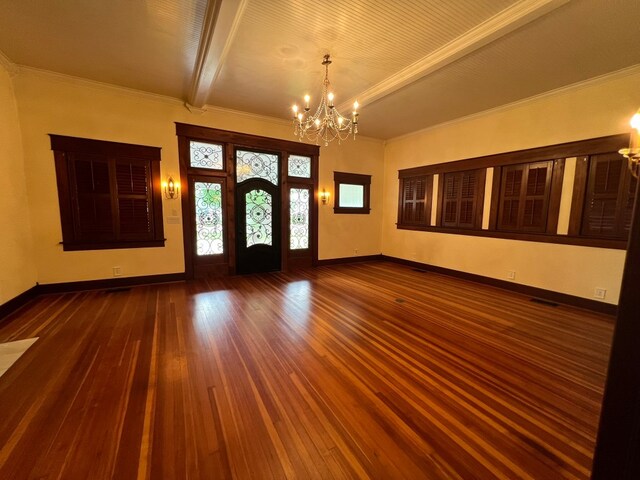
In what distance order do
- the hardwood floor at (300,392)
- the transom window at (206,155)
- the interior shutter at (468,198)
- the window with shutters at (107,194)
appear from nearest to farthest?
the hardwood floor at (300,392) < the window with shutters at (107,194) < the transom window at (206,155) < the interior shutter at (468,198)

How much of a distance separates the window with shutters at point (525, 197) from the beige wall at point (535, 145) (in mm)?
313

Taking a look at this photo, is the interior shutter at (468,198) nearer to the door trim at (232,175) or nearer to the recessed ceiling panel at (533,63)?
the recessed ceiling panel at (533,63)

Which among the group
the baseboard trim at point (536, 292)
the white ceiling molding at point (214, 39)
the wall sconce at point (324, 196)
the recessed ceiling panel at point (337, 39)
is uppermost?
the recessed ceiling panel at point (337, 39)

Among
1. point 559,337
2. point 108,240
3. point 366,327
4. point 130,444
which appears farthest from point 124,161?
point 559,337

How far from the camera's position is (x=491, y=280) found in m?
5.21

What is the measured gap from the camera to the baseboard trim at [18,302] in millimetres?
3441

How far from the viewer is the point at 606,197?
12.6 feet

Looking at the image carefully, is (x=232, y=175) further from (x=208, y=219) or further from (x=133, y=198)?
(x=133, y=198)

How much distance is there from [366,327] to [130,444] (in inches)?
96.3

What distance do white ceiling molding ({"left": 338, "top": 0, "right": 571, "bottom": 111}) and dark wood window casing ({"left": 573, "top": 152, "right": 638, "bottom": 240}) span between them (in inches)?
99.6

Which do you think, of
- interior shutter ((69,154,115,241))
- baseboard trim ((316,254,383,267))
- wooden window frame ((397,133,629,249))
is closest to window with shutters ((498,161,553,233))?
wooden window frame ((397,133,629,249))

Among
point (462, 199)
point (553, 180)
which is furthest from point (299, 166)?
point (553, 180)

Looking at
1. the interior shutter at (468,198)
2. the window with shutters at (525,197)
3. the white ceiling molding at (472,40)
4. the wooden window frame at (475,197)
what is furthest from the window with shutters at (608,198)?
the white ceiling molding at (472,40)

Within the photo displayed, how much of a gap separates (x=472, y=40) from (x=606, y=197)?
10.0 feet
